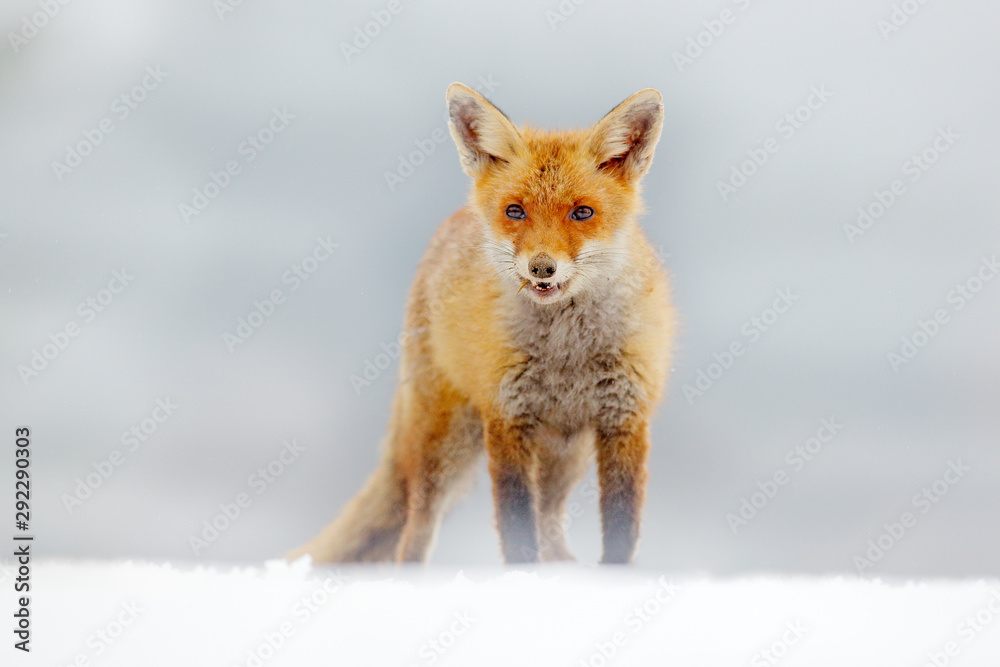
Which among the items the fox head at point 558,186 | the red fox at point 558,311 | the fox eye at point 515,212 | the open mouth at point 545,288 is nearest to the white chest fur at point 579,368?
the red fox at point 558,311

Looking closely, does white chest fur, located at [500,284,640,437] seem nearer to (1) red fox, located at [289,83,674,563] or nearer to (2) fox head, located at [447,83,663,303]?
(1) red fox, located at [289,83,674,563]

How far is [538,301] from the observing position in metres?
2.51

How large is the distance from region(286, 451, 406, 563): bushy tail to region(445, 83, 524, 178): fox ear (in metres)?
1.37

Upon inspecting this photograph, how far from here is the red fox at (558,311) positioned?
8.34 ft

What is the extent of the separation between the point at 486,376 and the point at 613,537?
660 mm

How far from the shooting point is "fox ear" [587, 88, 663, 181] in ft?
8.41

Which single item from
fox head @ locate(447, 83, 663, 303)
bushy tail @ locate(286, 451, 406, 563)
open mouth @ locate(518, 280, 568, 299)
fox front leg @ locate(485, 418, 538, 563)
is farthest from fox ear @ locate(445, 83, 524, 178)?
bushy tail @ locate(286, 451, 406, 563)

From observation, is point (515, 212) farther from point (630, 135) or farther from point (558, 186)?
point (630, 135)

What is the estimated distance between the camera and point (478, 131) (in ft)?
8.87

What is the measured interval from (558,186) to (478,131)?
0.36m

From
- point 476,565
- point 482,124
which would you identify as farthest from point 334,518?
point 482,124

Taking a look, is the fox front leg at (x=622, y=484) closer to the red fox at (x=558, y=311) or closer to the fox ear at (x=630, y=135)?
the red fox at (x=558, y=311)

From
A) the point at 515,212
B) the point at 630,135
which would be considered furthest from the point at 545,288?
the point at 630,135

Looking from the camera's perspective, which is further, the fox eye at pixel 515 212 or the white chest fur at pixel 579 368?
the white chest fur at pixel 579 368
